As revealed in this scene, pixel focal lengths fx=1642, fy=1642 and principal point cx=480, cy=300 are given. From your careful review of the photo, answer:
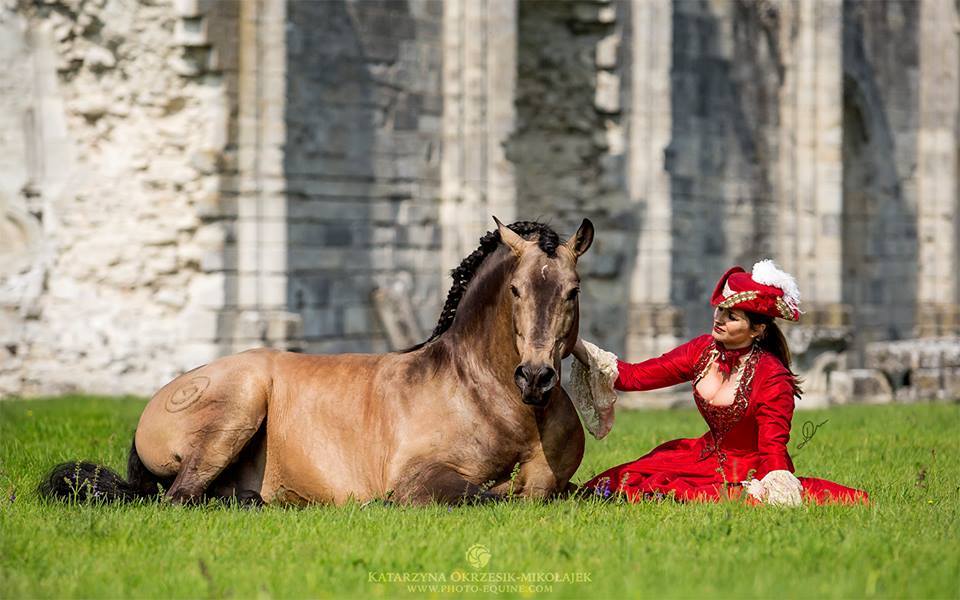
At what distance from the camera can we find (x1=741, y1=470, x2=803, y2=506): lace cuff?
779 cm

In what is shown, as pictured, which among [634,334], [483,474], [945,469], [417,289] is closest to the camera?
[483,474]

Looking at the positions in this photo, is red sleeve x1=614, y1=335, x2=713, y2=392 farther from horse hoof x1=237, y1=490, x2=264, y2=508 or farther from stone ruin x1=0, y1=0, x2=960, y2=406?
stone ruin x1=0, y1=0, x2=960, y2=406

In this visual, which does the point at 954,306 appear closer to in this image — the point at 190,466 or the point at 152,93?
the point at 152,93

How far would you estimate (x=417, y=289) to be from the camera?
18938mm

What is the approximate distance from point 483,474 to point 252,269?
30.4ft

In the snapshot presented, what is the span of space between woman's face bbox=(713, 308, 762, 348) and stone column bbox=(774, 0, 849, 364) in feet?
59.9

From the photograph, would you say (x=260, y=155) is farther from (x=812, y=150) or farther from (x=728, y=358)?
(x=812, y=150)

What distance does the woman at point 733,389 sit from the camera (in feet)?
26.3

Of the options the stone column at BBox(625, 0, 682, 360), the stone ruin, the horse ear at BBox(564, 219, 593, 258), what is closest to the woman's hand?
the horse ear at BBox(564, 219, 593, 258)

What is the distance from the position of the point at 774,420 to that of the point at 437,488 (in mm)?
1682

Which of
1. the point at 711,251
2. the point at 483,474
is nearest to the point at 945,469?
the point at 483,474

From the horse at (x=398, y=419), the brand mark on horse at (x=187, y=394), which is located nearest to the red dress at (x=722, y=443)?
the horse at (x=398, y=419)

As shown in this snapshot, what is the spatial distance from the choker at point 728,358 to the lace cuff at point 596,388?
0.53 m

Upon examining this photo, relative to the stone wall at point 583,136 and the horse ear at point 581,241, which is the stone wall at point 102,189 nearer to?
the stone wall at point 583,136
